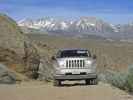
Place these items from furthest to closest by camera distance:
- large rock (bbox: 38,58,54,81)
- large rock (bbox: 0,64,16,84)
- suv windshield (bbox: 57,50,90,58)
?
large rock (bbox: 38,58,54,81) < large rock (bbox: 0,64,16,84) < suv windshield (bbox: 57,50,90,58)

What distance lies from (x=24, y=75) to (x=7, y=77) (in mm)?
3665

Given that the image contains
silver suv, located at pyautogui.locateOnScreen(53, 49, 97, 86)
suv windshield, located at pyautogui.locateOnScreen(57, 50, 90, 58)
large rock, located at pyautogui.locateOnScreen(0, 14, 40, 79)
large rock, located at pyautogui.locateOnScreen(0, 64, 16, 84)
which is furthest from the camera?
large rock, located at pyautogui.locateOnScreen(0, 14, 40, 79)

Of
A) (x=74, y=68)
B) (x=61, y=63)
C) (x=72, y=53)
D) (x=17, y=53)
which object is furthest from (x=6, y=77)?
(x=74, y=68)

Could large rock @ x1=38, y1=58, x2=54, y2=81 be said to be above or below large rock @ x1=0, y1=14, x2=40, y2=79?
below

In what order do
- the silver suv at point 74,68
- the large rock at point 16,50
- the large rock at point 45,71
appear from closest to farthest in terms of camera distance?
the silver suv at point 74,68 → the large rock at point 16,50 → the large rock at point 45,71

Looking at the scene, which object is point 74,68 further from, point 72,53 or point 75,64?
point 72,53

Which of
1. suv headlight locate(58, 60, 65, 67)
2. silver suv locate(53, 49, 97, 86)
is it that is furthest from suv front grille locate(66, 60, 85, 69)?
suv headlight locate(58, 60, 65, 67)

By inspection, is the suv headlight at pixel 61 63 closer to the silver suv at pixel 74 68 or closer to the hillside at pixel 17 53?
the silver suv at pixel 74 68

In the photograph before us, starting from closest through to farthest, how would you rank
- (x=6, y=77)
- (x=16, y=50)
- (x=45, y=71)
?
(x=6, y=77) → (x=16, y=50) → (x=45, y=71)

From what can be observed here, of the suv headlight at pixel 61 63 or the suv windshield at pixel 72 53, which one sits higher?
the suv windshield at pixel 72 53

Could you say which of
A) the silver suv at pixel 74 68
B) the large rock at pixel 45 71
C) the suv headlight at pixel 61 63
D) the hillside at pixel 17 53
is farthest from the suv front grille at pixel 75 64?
the large rock at pixel 45 71

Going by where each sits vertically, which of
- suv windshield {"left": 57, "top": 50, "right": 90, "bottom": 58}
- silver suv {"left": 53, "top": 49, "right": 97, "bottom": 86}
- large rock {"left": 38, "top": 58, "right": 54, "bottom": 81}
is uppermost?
suv windshield {"left": 57, "top": 50, "right": 90, "bottom": 58}

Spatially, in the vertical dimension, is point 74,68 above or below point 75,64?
below

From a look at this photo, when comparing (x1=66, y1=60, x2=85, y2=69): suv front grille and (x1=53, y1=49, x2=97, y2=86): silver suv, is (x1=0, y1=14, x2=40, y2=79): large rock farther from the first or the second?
(x1=66, y1=60, x2=85, y2=69): suv front grille
